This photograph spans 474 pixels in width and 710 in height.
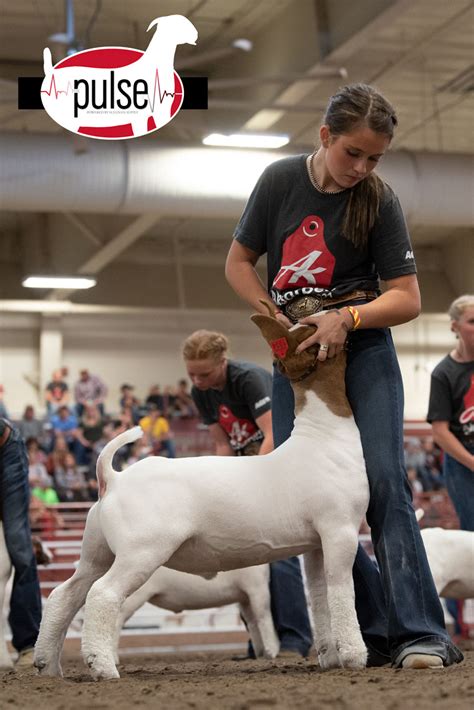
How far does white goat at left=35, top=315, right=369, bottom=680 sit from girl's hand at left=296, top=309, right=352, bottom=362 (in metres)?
0.04

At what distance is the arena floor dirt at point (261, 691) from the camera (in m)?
2.55

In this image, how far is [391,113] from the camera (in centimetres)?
362

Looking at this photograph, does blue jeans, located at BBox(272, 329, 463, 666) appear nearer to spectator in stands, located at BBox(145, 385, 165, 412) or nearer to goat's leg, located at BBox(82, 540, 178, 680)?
goat's leg, located at BBox(82, 540, 178, 680)

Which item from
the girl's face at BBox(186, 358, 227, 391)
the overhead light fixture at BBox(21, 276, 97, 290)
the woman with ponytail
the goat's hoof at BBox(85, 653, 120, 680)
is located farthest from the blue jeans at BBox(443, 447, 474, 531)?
the overhead light fixture at BBox(21, 276, 97, 290)

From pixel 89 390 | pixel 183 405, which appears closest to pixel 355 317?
pixel 183 405

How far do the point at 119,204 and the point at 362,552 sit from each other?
11390mm

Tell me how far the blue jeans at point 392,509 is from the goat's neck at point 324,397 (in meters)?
0.06

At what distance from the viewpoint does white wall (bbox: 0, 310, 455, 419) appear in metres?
23.5

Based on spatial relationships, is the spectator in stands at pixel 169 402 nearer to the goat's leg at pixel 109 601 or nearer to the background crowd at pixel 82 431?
the background crowd at pixel 82 431

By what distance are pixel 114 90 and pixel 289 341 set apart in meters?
7.65

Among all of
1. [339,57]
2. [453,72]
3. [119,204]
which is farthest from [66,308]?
[339,57]

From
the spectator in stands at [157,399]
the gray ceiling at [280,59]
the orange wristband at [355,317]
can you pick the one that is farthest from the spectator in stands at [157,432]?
the orange wristband at [355,317]

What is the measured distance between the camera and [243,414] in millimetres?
5750

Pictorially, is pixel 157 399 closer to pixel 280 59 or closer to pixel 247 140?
pixel 247 140
